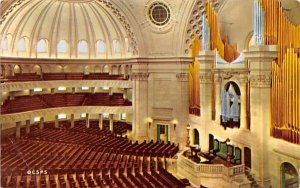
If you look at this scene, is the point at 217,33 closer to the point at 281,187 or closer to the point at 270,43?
the point at 270,43

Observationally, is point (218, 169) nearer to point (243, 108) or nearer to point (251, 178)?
point (251, 178)

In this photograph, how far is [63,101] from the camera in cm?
3525

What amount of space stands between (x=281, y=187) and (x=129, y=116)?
1923cm

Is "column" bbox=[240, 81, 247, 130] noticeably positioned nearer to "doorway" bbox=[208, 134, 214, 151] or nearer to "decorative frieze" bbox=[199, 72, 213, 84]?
"decorative frieze" bbox=[199, 72, 213, 84]

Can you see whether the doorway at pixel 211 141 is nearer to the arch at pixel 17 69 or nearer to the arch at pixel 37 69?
the arch at pixel 37 69

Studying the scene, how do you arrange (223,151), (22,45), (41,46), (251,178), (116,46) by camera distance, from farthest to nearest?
(116,46) < (41,46) < (22,45) < (223,151) < (251,178)

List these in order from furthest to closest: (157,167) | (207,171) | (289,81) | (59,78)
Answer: (59,78), (157,167), (207,171), (289,81)

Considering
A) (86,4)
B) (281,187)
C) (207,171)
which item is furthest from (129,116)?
(281,187)

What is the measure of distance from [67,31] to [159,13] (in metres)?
10.6

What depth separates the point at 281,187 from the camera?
2030cm

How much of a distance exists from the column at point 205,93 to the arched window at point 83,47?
570 inches

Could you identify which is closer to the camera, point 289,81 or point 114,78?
point 289,81

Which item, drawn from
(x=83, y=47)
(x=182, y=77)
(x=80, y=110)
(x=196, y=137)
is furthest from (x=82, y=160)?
(x=83, y=47)

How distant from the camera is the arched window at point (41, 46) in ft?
116
